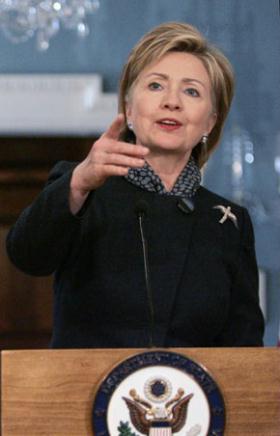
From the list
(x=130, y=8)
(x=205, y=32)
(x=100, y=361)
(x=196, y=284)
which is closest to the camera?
(x=100, y=361)

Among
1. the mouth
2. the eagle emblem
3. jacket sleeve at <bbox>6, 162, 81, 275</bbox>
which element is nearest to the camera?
the eagle emblem

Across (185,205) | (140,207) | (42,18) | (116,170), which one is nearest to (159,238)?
(185,205)

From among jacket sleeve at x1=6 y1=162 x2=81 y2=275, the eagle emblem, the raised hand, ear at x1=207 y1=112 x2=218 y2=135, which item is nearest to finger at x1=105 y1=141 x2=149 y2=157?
the raised hand

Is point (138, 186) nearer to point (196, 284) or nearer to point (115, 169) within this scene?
point (196, 284)

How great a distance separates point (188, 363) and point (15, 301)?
8.59ft

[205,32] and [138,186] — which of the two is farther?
[205,32]

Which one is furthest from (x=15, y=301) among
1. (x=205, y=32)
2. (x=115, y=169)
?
(x=115, y=169)

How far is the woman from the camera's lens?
1.38m

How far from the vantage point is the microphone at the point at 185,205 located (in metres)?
1.48

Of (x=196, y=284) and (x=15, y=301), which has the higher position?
(x=196, y=284)

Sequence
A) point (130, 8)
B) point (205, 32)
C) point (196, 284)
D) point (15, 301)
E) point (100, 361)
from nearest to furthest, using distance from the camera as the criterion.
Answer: point (100, 361)
point (196, 284)
point (205, 32)
point (130, 8)
point (15, 301)

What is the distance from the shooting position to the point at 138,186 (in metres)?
1.50

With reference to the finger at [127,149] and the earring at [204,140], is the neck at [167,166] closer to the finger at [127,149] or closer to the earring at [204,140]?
the earring at [204,140]

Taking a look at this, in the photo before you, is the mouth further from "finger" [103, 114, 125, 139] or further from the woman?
"finger" [103, 114, 125, 139]
